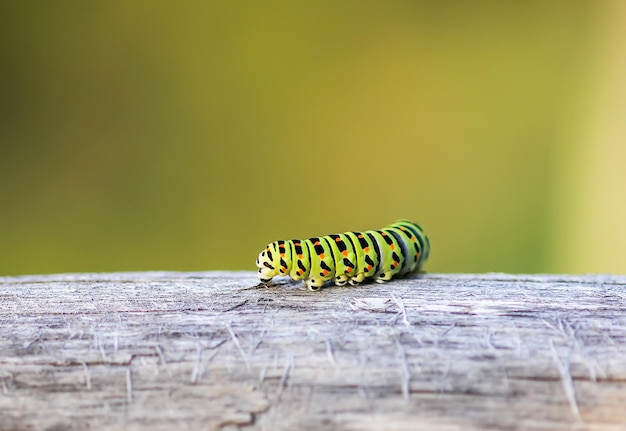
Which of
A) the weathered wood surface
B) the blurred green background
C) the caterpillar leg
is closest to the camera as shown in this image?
the weathered wood surface

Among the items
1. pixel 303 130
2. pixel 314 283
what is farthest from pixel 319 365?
pixel 303 130

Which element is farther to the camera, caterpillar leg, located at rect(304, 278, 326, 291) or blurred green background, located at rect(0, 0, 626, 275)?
blurred green background, located at rect(0, 0, 626, 275)

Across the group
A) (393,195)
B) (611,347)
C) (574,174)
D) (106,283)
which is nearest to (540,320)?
(611,347)

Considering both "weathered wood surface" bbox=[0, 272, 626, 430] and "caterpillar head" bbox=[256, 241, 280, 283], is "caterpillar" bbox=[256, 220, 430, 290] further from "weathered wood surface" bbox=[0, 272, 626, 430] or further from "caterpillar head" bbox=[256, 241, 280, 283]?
"weathered wood surface" bbox=[0, 272, 626, 430]

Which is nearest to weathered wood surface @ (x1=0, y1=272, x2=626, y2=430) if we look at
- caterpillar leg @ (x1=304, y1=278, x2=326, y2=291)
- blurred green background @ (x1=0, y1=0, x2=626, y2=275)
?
caterpillar leg @ (x1=304, y1=278, x2=326, y2=291)

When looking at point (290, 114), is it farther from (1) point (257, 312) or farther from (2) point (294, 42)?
(1) point (257, 312)

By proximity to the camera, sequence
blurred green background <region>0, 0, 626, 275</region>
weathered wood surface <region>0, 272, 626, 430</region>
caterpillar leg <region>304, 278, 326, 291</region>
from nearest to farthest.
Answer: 1. weathered wood surface <region>0, 272, 626, 430</region>
2. caterpillar leg <region>304, 278, 326, 291</region>
3. blurred green background <region>0, 0, 626, 275</region>

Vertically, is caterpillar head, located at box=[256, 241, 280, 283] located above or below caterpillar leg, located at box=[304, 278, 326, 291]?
above

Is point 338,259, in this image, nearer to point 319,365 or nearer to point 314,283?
point 314,283

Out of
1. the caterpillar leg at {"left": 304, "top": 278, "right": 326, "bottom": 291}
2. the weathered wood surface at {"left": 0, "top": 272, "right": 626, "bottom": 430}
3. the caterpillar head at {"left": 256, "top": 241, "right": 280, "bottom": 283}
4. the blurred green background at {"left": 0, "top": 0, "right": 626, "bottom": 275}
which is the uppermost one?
the blurred green background at {"left": 0, "top": 0, "right": 626, "bottom": 275}
